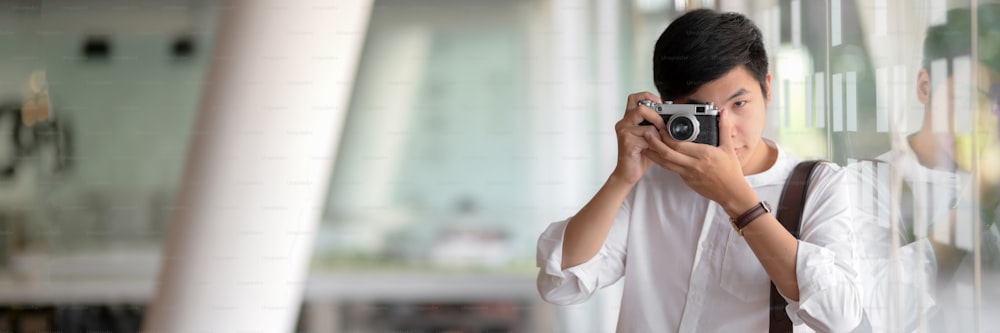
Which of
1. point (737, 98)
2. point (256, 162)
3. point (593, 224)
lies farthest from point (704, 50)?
point (256, 162)

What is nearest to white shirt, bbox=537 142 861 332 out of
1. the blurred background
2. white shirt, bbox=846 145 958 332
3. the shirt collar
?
the shirt collar

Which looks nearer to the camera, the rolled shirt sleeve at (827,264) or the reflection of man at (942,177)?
the rolled shirt sleeve at (827,264)

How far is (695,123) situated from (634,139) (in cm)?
5

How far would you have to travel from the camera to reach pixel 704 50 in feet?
1.73

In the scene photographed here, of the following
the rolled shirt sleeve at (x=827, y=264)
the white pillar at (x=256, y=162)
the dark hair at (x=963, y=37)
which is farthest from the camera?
the white pillar at (x=256, y=162)

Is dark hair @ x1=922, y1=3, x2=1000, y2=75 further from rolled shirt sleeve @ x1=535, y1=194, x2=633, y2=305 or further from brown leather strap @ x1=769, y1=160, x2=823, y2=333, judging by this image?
rolled shirt sleeve @ x1=535, y1=194, x2=633, y2=305

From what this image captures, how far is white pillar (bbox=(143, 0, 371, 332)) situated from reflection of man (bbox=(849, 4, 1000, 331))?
0.52 meters

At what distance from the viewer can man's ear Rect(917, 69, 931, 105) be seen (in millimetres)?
670

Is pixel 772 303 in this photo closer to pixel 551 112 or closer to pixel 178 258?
pixel 551 112

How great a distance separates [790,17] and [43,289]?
34.9 inches

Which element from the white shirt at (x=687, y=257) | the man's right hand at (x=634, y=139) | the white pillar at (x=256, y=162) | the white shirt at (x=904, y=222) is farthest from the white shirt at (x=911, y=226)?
the white pillar at (x=256, y=162)

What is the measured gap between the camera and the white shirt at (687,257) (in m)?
0.54

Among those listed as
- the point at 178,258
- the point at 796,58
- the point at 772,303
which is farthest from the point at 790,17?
the point at 178,258

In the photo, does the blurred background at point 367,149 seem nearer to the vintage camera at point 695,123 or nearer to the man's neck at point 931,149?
the man's neck at point 931,149
